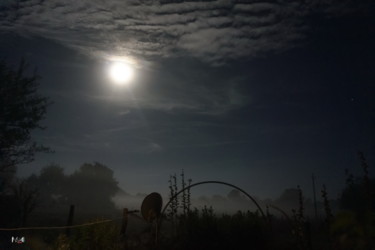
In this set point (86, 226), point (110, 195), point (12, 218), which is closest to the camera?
point (86, 226)

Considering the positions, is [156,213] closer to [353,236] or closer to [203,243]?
[203,243]

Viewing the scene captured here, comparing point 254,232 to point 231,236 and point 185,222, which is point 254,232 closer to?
point 231,236

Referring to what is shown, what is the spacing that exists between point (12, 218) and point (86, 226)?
20.4 metres

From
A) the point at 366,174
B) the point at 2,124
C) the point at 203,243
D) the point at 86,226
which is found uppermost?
the point at 2,124

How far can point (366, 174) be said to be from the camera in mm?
14555

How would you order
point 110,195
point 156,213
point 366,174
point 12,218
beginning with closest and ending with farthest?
1. point 156,213
2. point 366,174
3. point 12,218
4. point 110,195

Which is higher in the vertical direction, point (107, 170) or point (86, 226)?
point (107, 170)

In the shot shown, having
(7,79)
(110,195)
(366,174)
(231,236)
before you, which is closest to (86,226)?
(231,236)

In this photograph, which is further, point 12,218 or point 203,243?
point 12,218

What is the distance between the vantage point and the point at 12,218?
25750 millimetres

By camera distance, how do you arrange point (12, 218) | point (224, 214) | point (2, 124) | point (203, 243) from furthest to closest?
1. point (2, 124)
2. point (12, 218)
3. point (224, 214)
4. point (203, 243)

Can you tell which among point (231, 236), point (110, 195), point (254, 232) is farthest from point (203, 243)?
point (110, 195)

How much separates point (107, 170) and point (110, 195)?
12.9 m

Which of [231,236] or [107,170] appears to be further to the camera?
[107,170]
